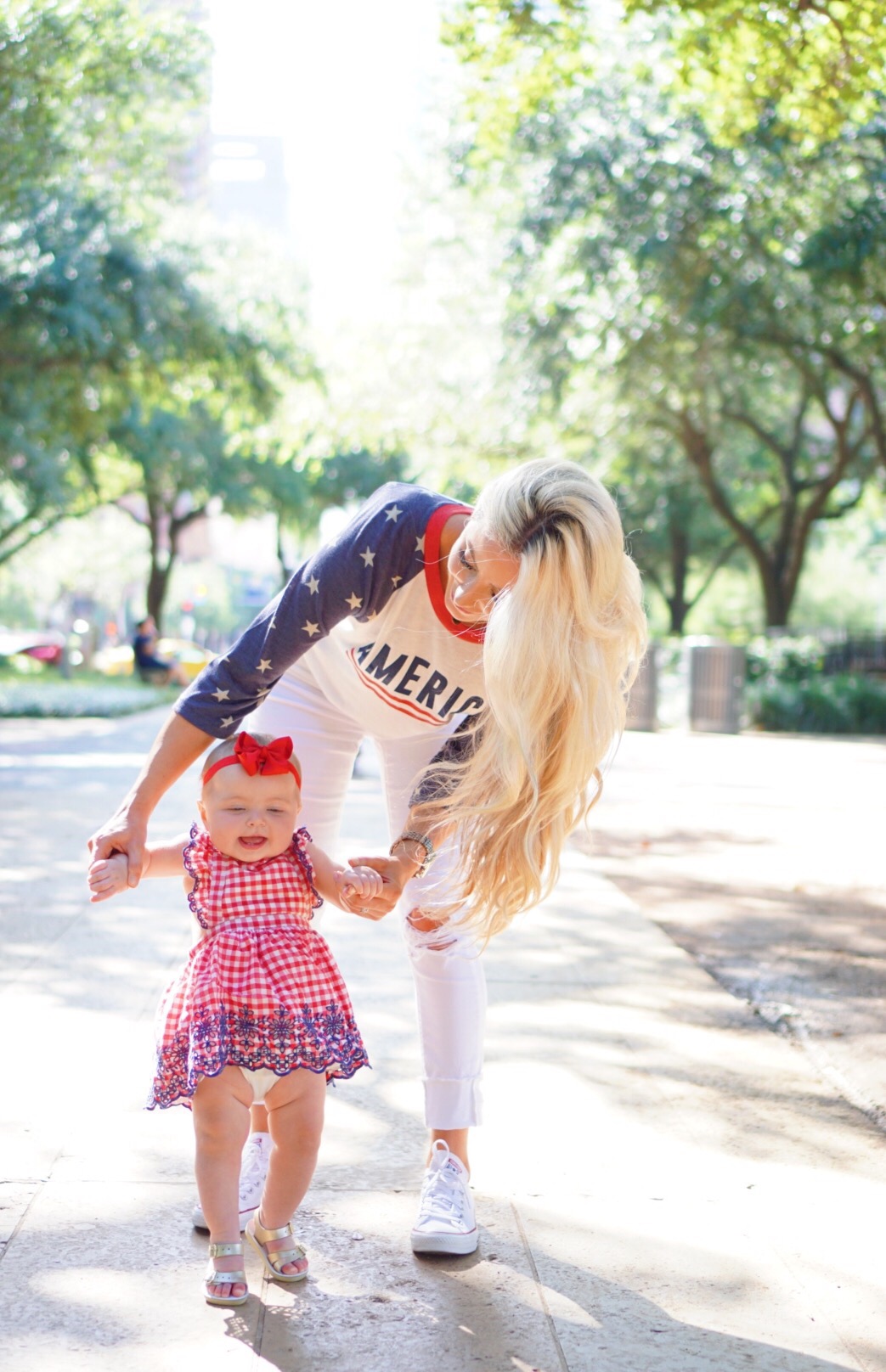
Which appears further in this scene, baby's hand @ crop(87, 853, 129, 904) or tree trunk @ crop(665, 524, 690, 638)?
tree trunk @ crop(665, 524, 690, 638)

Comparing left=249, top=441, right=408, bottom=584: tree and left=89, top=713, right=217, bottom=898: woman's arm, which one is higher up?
left=249, top=441, right=408, bottom=584: tree

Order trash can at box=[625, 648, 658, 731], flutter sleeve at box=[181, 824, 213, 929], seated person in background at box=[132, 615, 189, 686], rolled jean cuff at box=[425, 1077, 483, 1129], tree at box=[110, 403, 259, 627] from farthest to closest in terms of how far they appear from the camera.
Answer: seated person in background at box=[132, 615, 189, 686], tree at box=[110, 403, 259, 627], trash can at box=[625, 648, 658, 731], rolled jean cuff at box=[425, 1077, 483, 1129], flutter sleeve at box=[181, 824, 213, 929]

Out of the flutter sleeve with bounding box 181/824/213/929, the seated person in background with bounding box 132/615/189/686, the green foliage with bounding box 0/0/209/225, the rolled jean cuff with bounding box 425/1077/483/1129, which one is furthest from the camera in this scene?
the seated person in background with bounding box 132/615/189/686

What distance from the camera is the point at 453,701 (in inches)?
121

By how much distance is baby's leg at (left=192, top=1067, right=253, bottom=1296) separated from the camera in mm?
2588

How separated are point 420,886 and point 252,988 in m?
0.55

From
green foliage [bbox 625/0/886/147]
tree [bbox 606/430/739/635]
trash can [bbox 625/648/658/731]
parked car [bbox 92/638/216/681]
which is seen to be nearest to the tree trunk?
tree [bbox 606/430/739/635]

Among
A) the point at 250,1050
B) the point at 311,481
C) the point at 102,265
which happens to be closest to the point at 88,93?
the point at 102,265

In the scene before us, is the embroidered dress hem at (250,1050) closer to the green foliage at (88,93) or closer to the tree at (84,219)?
the green foliage at (88,93)

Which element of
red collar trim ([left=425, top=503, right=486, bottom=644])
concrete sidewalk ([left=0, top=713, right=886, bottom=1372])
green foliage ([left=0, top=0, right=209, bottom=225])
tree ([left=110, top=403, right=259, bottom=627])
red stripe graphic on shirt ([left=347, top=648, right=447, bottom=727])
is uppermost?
green foliage ([left=0, top=0, right=209, bottom=225])

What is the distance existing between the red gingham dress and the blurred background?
5.88 m

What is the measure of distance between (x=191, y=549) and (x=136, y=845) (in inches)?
3726

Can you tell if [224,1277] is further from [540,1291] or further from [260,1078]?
[540,1291]

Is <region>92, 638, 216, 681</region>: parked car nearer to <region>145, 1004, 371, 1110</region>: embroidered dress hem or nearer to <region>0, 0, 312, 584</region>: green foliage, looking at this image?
<region>0, 0, 312, 584</region>: green foliage
